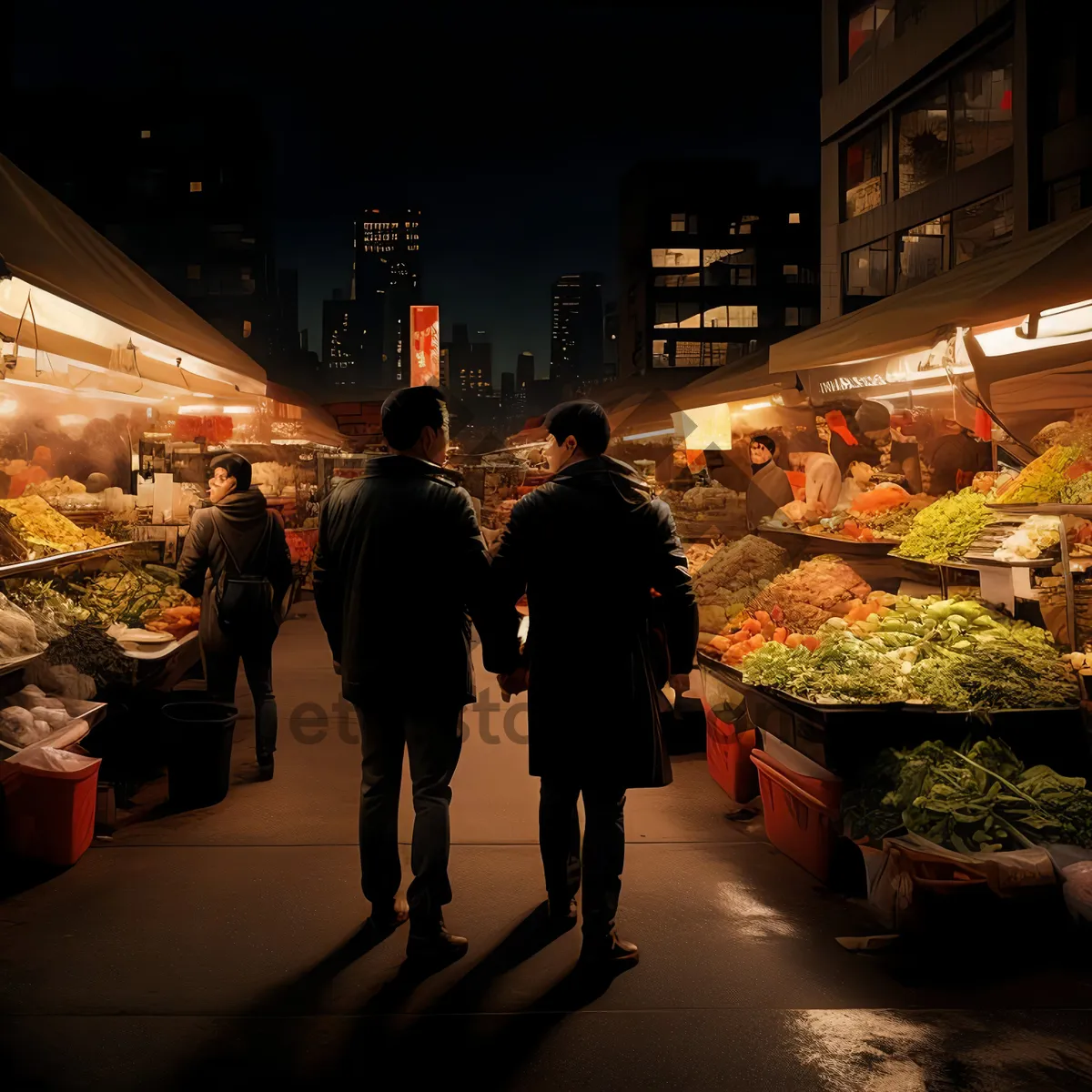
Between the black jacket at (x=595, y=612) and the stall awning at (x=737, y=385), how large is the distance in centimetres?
553

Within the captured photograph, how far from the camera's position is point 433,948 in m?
3.66

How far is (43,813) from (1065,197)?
19430mm

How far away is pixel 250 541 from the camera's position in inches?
251

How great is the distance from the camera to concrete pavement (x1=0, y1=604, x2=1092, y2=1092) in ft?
9.71

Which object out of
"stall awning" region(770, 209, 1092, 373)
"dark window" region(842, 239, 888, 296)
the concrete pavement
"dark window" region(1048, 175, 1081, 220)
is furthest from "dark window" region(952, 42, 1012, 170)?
the concrete pavement

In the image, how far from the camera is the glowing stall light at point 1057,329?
201 inches

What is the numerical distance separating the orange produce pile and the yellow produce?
5235 millimetres

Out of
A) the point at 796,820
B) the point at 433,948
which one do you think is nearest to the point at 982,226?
the point at 796,820

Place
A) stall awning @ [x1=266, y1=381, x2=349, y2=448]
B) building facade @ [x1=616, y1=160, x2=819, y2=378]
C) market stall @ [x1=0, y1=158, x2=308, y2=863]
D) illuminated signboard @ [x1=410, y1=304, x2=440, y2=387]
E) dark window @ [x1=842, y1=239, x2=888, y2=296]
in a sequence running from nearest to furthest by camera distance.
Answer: market stall @ [x1=0, y1=158, x2=308, y2=863] < stall awning @ [x1=266, y1=381, x2=349, y2=448] < dark window @ [x1=842, y1=239, x2=888, y2=296] < illuminated signboard @ [x1=410, y1=304, x2=440, y2=387] < building facade @ [x1=616, y1=160, x2=819, y2=378]

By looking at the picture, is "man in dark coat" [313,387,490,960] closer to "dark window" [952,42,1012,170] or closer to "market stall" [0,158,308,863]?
"market stall" [0,158,308,863]

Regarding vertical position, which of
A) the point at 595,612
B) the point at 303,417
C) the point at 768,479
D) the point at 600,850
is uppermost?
the point at 303,417

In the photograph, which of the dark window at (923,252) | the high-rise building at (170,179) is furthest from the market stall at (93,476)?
the high-rise building at (170,179)

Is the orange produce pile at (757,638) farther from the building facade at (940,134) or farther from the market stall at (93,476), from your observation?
the building facade at (940,134)

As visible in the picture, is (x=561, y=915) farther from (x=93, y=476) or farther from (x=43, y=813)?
(x=93, y=476)
